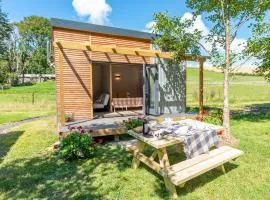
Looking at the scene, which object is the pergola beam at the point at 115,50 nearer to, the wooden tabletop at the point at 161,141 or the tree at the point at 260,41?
the tree at the point at 260,41

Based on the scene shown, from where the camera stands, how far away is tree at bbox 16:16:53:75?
51.1 metres

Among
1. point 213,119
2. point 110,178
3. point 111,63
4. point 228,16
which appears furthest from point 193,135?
point 111,63

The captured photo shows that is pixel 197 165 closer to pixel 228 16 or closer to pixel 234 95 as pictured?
pixel 228 16

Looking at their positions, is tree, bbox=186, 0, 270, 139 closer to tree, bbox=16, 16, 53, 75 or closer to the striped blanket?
the striped blanket

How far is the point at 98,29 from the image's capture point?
32.9 ft

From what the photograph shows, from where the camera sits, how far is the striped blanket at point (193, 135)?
4.34m

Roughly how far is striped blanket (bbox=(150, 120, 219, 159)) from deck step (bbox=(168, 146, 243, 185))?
138 millimetres

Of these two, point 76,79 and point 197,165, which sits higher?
point 76,79

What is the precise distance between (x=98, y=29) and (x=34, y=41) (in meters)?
51.6

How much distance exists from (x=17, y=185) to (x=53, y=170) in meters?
0.83

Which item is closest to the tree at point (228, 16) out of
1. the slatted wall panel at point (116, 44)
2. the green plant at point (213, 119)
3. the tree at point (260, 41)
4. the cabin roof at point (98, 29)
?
the tree at point (260, 41)

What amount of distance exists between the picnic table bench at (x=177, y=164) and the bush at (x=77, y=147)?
1516mm

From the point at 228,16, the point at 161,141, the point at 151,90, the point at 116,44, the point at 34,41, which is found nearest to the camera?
the point at 161,141

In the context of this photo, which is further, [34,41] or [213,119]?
[34,41]
